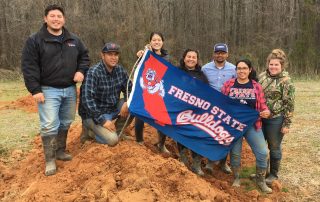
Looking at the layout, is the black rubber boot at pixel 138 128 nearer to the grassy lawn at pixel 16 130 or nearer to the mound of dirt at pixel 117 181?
the mound of dirt at pixel 117 181

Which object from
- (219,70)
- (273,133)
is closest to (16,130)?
(219,70)

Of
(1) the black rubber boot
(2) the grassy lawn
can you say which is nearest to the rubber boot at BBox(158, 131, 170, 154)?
(1) the black rubber boot

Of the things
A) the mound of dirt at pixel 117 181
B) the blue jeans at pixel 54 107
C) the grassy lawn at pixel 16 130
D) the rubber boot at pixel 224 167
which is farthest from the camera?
the grassy lawn at pixel 16 130

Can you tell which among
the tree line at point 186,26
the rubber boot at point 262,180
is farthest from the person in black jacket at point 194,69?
the tree line at point 186,26

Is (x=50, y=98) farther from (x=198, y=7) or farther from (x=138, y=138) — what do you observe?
(x=198, y=7)

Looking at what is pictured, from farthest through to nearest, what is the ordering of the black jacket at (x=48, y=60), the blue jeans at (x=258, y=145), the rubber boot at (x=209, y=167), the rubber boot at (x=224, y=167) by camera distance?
the rubber boot at (x=224, y=167)
the rubber boot at (x=209, y=167)
the blue jeans at (x=258, y=145)
the black jacket at (x=48, y=60)

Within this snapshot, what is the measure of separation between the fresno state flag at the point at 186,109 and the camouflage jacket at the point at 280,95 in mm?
520

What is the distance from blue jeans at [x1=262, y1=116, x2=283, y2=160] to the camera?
17.4ft

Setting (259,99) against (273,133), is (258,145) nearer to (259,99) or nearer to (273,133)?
(273,133)

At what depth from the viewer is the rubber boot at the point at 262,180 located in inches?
216

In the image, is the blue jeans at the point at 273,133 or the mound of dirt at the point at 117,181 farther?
the blue jeans at the point at 273,133

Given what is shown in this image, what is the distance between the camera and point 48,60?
496 centimetres

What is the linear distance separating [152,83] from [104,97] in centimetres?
73

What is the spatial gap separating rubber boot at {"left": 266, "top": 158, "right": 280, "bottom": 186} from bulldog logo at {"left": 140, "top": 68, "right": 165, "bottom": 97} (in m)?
1.91
